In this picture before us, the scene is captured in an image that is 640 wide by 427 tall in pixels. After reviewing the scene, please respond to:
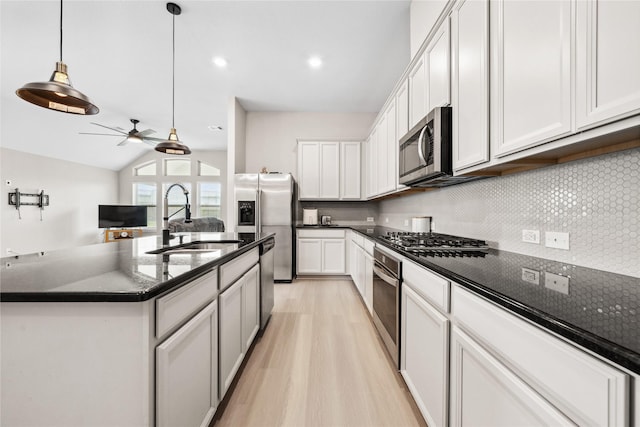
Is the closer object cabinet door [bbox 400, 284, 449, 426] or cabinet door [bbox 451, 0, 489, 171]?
cabinet door [bbox 400, 284, 449, 426]

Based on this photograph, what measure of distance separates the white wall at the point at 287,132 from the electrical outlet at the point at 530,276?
4.47 metres

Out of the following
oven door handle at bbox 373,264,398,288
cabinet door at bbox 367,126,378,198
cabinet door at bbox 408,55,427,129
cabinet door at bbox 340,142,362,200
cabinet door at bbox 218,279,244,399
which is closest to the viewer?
cabinet door at bbox 218,279,244,399

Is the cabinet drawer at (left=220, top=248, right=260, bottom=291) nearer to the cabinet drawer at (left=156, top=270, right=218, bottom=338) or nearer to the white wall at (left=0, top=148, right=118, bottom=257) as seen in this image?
the cabinet drawer at (left=156, top=270, right=218, bottom=338)

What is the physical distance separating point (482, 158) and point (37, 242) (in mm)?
8451

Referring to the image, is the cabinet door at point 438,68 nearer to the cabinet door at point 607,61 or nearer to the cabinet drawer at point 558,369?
the cabinet door at point 607,61

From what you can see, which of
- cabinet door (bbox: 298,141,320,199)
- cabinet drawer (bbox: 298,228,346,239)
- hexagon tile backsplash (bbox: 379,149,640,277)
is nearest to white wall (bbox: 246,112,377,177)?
cabinet door (bbox: 298,141,320,199)

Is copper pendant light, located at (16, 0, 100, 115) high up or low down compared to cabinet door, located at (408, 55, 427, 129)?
down

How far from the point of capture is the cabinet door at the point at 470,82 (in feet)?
4.59

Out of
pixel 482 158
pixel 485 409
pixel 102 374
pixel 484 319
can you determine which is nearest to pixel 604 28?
pixel 482 158

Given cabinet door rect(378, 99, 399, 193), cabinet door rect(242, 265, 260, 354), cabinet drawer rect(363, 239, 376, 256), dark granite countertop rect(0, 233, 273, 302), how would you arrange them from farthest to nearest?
1. cabinet door rect(378, 99, 399, 193)
2. cabinet drawer rect(363, 239, 376, 256)
3. cabinet door rect(242, 265, 260, 354)
4. dark granite countertop rect(0, 233, 273, 302)

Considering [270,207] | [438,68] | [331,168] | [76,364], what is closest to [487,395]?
[76,364]

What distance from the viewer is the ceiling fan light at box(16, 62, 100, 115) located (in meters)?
1.56

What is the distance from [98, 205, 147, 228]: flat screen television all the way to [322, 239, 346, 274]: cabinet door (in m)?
6.27

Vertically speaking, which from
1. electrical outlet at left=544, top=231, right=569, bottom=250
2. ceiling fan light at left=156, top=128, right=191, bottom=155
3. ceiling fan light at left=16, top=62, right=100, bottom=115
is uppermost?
ceiling fan light at left=156, top=128, right=191, bottom=155
